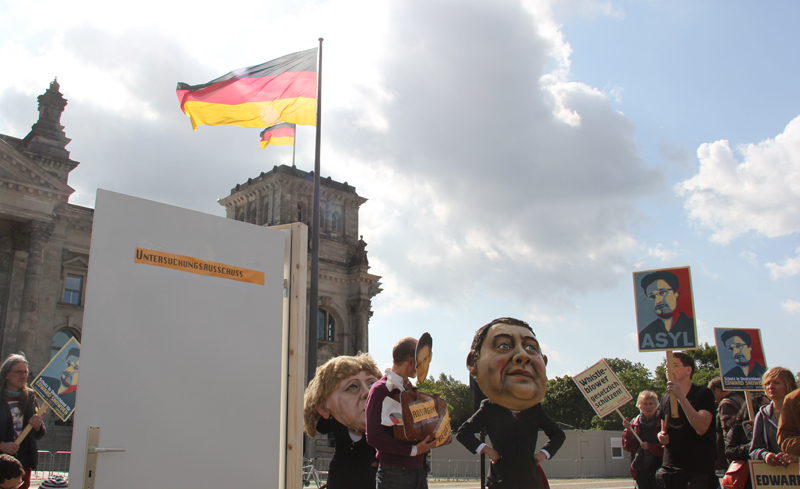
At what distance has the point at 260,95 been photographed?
49.2ft

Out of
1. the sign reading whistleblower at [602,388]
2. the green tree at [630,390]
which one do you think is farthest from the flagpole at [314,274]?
the green tree at [630,390]

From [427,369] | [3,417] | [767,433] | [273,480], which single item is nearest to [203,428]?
[273,480]

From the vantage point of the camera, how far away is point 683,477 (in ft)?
19.1

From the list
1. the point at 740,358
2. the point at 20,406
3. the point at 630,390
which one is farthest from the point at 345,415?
the point at 630,390

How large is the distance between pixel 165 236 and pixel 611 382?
20.5 ft

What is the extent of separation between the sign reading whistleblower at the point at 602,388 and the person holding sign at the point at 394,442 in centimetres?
388

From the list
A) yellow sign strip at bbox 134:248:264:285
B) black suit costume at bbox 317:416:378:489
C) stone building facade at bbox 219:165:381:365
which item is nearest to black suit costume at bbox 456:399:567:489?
black suit costume at bbox 317:416:378:489

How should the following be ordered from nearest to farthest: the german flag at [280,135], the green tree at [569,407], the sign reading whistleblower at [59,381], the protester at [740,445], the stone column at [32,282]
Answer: the protester at [740,445]
the sign reading whistleblower at [59,381]
the german flag at [280,135]
the stone column at [32,282]
the green tree at [569,407]

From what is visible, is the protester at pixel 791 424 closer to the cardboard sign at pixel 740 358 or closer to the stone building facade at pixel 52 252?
the cardboard sign at pixel 740 358

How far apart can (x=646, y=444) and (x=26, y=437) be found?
23.8 feet

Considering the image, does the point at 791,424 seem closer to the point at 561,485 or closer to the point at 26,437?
the point at 26,437

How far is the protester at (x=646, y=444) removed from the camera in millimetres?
7820

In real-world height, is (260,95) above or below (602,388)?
above

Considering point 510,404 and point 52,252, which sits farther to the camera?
point 52,252
